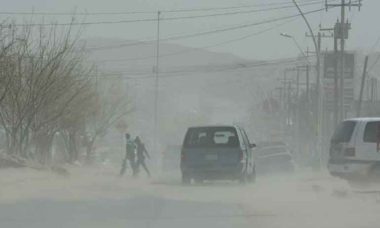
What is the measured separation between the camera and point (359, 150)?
2152 cm

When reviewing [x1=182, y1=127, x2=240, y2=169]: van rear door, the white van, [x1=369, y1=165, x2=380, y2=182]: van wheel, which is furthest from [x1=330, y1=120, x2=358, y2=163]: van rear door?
[x1=182, y1=127, x2=240, y2=169]: van rear door

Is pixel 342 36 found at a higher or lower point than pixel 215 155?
higher

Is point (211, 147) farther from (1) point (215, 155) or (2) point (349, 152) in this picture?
(2) point (349, 152)

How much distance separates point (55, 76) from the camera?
32.2 metres

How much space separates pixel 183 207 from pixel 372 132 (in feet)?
21.4

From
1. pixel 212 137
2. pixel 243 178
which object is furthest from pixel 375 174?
pixel 212 137

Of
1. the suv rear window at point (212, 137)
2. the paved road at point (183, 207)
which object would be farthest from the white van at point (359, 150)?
the suv rear window at point (212, 137)

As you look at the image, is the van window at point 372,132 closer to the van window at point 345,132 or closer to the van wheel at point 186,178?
the van window at point 345,132

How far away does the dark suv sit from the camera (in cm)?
2570

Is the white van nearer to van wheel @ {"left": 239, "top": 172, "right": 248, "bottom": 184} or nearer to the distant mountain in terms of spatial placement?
van wheel @ {"left": 239, "top": 172, "right": 248, "bottom": 184}

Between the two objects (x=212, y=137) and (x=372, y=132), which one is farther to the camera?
(x=212, y=137)

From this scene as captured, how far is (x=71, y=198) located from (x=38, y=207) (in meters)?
2.50

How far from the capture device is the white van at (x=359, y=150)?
70.1 feet

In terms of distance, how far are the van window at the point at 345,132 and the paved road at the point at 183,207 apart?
4.24 feet
